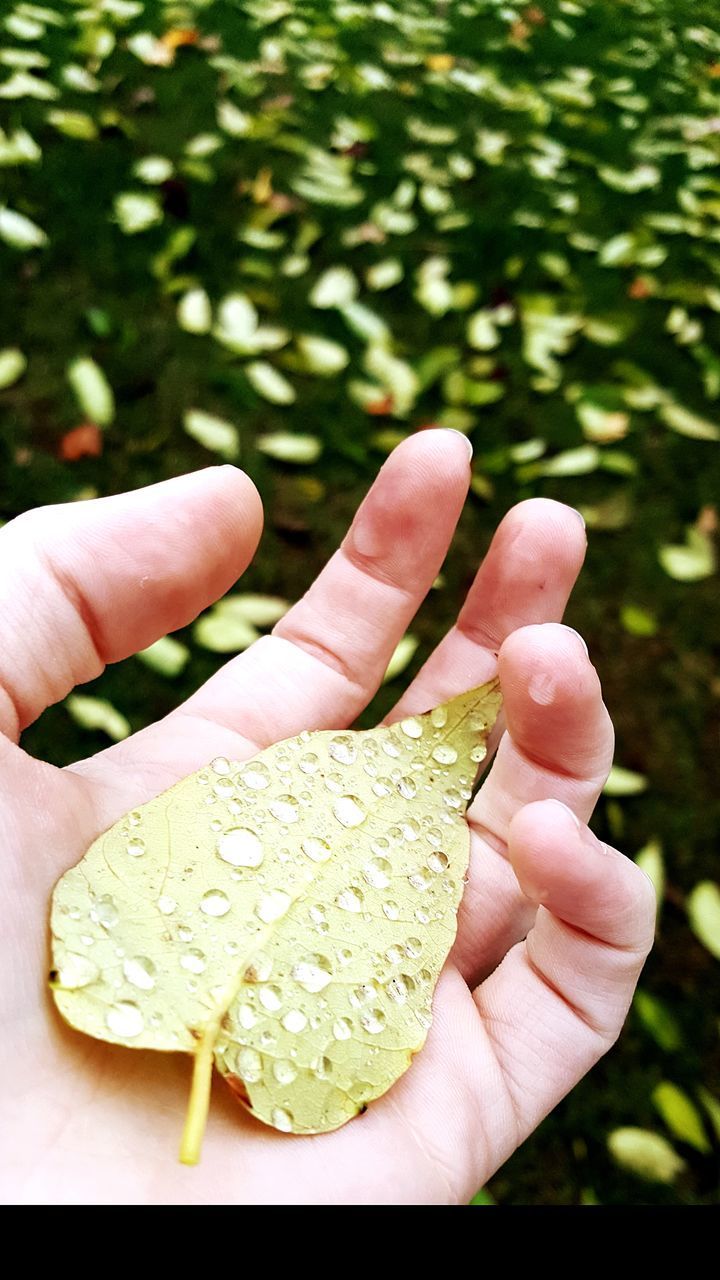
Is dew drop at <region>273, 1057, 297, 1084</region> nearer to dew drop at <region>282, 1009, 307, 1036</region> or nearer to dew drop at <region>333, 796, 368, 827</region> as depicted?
dew drop at <region>282, 1009, 307, 1036</region>

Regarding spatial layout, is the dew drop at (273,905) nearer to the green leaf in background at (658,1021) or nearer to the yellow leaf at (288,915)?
the yellow leaf at (288,915)

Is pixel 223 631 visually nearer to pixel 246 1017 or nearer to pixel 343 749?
pixel 343 749

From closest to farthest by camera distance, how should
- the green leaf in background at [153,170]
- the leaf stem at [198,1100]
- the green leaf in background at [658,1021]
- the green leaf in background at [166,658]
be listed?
the leaf stem at [198,1100], the green leaf in background at [658,1021], the green leaf in background at [166,658], the green leaf in background at [153,170]

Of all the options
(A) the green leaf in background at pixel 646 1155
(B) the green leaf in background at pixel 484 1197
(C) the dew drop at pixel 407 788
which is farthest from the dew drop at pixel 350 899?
(A) the green leaf in background at pixel 646 1155

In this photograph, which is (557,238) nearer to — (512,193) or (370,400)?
(512,193)

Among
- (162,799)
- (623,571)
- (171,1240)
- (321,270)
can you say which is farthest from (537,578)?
(321,270)

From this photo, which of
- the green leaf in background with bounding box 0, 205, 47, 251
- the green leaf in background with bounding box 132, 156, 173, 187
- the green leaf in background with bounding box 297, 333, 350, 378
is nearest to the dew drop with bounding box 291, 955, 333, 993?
the green leaf in background with bounding box 297, 333, 350, 378
